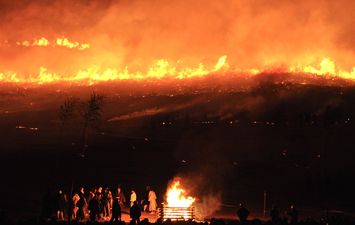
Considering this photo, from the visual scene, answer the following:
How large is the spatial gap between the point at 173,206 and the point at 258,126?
143ft

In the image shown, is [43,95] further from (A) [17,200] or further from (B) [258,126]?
(A) [17,200]

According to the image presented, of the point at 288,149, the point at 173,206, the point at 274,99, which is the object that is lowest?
the point at 173,206

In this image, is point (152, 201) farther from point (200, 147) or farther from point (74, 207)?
point (200, 147)

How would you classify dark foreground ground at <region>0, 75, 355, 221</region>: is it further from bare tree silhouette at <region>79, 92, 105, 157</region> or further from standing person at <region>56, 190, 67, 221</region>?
standing person at <region>56, 190, 67, 221</region>

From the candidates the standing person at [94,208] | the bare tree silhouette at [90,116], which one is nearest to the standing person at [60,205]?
the standing person at [94,208]

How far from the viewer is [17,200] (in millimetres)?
38031

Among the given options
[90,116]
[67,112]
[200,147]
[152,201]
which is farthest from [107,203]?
[67,112]

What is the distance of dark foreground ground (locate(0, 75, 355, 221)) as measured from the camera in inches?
1724

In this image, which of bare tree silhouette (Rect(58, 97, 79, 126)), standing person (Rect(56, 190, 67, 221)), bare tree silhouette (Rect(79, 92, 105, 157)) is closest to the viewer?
standing person (Rect(56, 190, 67, 221))

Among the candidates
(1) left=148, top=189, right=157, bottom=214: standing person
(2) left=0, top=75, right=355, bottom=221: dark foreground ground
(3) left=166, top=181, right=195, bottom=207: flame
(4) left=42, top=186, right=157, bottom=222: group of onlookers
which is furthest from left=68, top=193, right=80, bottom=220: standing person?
(3) left=166, top=181, right=195, bottom=207: flame

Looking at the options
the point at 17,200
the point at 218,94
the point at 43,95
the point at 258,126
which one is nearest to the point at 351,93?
the point at 218,94

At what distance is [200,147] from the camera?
204 feet

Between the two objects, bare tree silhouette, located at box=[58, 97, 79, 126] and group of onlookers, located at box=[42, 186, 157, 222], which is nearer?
group of onlookers, located at box=[42, 186, 157, 222]

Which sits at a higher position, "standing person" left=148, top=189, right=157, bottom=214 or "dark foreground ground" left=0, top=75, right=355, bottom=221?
"dark foreground ground" left=0, top=75, right=355, bottom=221
